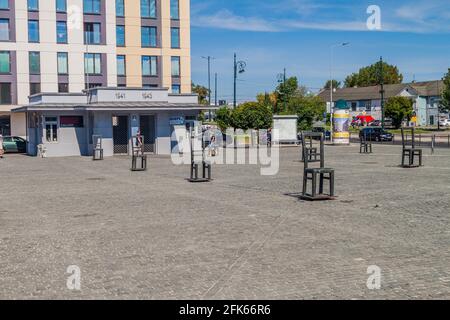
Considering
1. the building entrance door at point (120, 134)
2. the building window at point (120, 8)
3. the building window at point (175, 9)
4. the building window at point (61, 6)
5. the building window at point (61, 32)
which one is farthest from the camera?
the building window at point (175, 9)

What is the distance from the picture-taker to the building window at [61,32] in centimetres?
5962

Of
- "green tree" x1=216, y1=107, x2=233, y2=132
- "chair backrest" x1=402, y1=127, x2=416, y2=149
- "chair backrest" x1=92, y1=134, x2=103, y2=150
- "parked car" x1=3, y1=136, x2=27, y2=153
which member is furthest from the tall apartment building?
"chair backrest" x1=402, y1=127, x2=416, y2=149

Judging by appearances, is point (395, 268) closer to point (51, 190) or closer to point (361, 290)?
point (361, 290)

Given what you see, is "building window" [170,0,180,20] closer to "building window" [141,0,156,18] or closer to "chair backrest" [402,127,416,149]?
"building window" [141,0,156,18]

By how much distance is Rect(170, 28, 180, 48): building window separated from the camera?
215 feet

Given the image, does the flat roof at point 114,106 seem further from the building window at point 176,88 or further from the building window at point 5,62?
the building window at point 176,88

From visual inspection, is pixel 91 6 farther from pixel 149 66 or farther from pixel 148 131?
pixel 148 131

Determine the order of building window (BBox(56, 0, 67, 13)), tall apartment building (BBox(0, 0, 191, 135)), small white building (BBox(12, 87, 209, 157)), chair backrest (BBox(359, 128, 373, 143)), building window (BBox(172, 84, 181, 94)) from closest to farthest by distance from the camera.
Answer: small white building (BBox(12, 87, 209, 157)) < chair backrest (BBox(359, 128, 373, 143)) < tall apartment building (BBox(0, 0, 191, 135)) < building window (BBox(56, 0, 67, 13)) < building window (BBox(172, 84, 181, 94))

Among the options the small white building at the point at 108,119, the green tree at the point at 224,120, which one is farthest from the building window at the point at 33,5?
the small white building at the point at 108,119

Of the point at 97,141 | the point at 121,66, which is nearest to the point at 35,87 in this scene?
the point at 121,66

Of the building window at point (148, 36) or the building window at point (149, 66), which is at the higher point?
the building window at point (148, 36)

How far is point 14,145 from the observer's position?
4338 centimetres

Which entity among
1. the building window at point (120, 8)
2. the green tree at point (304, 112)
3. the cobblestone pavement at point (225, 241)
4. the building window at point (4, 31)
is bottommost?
the cobblestone pavement at point (225, 241)

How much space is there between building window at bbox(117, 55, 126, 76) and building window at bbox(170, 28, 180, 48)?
19.5ft
